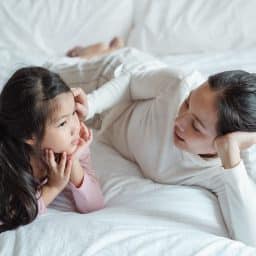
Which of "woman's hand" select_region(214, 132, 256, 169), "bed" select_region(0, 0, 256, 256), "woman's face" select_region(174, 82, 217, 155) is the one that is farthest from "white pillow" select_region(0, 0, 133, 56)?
"woman's hand" select_region(214, 132, 256, 169)

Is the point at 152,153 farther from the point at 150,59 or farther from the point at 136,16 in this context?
the point at 136,16

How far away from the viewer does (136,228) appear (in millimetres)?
927

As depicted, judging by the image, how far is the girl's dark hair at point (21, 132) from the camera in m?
0.94

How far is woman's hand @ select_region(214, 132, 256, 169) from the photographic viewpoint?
980 millimetres

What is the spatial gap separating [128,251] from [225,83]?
40 cm

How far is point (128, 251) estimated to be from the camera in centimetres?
86

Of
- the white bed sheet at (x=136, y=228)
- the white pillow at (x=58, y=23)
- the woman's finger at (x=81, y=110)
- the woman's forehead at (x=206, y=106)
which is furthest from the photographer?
the white pillow at (x=58, y=23)

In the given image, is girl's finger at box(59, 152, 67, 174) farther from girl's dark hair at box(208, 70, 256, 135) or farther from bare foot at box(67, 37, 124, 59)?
bare foot at box(67, 37, 124, 59)

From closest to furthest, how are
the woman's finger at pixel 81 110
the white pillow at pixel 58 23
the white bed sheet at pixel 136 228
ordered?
the white bed sheet at pixel 136 228 < the woman's finger at pixel 81 110 < the white pillow at pixel 58 23

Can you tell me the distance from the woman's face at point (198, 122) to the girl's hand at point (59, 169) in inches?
10.1

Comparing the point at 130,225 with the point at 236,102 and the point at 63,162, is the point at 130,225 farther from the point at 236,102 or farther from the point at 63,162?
the point at 236,102

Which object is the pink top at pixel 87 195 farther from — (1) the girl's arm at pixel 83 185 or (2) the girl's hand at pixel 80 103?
(2) the girl's hand at pixel 80 103

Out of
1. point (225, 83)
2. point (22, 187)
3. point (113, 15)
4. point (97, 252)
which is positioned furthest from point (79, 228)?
point (113, 15)

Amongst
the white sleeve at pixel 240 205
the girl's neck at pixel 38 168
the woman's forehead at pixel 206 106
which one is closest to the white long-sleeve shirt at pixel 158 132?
the white sleeve at pixel 240 205
